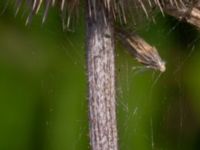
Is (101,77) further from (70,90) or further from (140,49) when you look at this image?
(70,90)

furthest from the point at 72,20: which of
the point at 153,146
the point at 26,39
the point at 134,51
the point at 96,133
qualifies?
the point at 153,146

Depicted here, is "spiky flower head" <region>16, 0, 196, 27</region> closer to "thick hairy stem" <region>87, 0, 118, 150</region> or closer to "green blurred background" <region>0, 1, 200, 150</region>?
"thick hairy stem" <region>87, 0, 118, 150</region>

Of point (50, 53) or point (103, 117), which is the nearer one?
point (103, 117)

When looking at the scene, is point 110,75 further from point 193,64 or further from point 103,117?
point 193,64

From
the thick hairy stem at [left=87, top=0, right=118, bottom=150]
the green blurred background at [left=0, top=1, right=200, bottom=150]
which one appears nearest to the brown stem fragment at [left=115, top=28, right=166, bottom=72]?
the thick hairy stem at [left=87, top=0, right=118, bottom=150]

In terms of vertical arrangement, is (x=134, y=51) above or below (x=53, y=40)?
above
